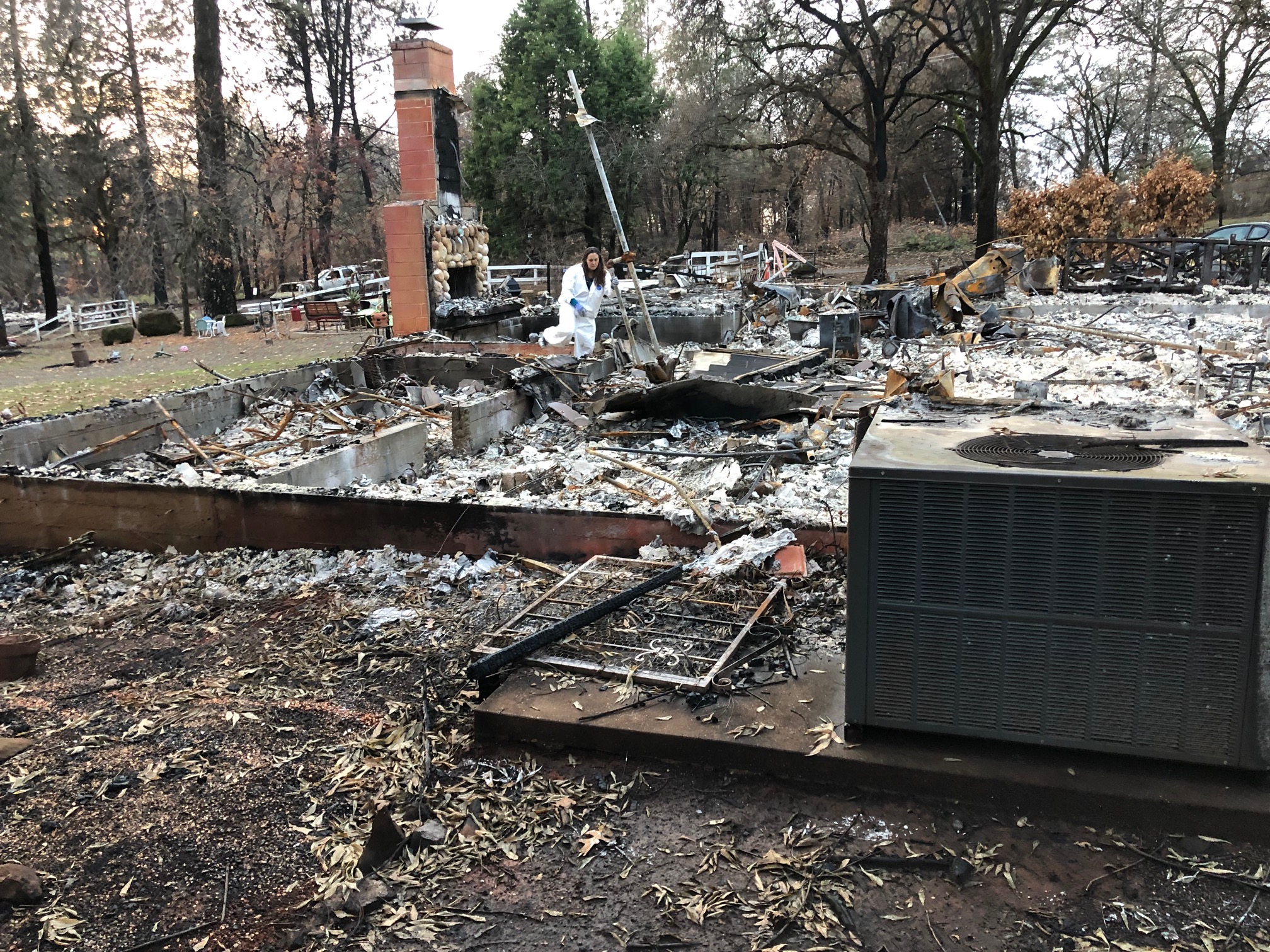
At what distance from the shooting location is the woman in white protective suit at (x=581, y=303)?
11.5 metres

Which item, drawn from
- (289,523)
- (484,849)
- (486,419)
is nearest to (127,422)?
(486,419)

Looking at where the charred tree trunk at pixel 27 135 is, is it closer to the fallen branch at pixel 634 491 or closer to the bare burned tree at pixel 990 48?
the bare burned tree at pixel 990 48

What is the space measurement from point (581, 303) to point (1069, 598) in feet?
31.8

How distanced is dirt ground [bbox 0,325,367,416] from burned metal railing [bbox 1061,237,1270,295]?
1566 cm

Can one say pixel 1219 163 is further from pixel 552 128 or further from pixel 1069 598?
pixel 1069 598

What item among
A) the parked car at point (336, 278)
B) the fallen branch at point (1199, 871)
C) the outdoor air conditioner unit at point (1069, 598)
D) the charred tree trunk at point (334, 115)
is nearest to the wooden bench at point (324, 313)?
the parked car at point (336, 278)

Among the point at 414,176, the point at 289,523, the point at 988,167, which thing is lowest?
the point at 289,523

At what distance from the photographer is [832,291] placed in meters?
17.9

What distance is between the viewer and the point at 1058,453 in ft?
9.41

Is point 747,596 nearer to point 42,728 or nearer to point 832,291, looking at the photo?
point 42,728

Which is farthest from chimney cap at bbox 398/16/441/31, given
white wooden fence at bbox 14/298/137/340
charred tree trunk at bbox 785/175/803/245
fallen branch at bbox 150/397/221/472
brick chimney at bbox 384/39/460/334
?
charred tree trunk at bbox 785/175/803/245

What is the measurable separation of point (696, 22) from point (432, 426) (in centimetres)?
1745

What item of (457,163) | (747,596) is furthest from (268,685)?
(457,163)

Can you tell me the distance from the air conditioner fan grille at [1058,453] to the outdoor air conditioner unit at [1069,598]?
1cm
